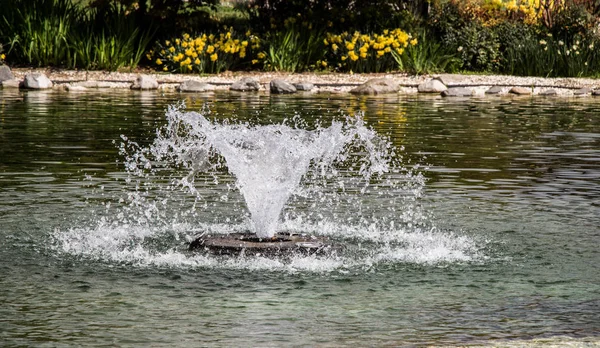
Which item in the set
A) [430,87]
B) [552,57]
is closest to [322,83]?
[430,87]

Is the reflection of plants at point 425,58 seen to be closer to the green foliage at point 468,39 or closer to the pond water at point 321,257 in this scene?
the green foliage at point 468,39

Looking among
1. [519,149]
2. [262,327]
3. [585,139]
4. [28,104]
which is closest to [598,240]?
[262,327]

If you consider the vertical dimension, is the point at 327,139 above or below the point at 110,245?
above

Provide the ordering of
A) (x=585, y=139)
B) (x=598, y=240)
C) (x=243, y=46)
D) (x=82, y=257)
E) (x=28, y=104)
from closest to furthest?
(x=82, y=257)
(x=598, y=240)
(x=585, y=139)
(x=28, y=104)
(x=243, y=46)

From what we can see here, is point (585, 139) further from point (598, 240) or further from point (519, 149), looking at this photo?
point (598, 240)

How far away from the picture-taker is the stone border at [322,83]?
1083 inches

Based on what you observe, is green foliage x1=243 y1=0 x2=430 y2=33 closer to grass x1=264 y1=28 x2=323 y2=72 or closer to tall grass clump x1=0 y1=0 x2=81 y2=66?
grass x1=264 y1=28 x2=323 y2=72

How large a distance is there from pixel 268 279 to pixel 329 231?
2.16m

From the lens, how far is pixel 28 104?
76.2 feet

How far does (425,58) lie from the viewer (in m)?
30.5

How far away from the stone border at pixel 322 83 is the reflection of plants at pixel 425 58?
1.54 feet

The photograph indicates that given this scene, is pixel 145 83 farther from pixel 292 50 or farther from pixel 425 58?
pixel 425 58

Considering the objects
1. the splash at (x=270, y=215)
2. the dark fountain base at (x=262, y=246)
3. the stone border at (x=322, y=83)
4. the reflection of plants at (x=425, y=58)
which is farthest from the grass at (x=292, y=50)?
the dark fountain base at (x=262, y=246)

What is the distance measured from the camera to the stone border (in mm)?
27500
